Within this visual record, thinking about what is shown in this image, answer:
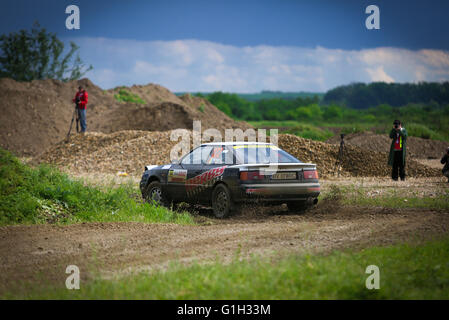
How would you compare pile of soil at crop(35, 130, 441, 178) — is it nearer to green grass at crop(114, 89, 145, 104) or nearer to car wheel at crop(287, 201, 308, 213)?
car wheel at crop(287, 201, 308, 213)

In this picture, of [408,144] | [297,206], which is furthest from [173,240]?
[408,144]

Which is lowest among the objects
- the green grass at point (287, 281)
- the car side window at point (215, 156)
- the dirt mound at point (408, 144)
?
the green grass at point (287, 281)

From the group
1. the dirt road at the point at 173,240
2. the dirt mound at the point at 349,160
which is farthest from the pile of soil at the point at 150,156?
the dirt road at the point at 173,240

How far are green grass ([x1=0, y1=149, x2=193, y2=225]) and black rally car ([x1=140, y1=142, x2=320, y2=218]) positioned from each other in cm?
76

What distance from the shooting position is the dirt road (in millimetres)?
7527

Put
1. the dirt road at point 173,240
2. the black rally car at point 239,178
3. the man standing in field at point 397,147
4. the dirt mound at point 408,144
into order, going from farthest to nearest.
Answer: the dirt mound at point 408,144
the man standing in field at point 397,147
the black rally car at point 239,178
the dirt road at point 173,240

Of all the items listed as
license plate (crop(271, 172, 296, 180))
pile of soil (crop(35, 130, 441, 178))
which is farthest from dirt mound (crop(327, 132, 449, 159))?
license plate (crop(271, 172, 296, 180))

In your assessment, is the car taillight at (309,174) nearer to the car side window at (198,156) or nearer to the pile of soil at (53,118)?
the car side window at (198,156)

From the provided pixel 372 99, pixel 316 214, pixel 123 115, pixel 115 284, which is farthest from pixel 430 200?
pixel 372 99

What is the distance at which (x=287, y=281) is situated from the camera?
240 inches

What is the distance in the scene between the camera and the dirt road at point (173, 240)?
296 inches

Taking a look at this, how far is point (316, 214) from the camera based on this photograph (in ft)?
40.0

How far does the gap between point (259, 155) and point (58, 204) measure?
432 cm

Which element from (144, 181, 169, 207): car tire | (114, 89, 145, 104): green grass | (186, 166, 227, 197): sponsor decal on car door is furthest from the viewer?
(114, 89, 145, 104): green grass
